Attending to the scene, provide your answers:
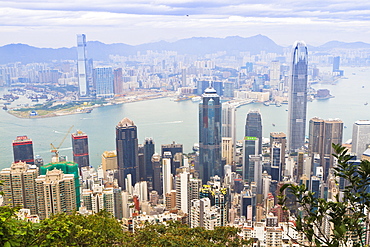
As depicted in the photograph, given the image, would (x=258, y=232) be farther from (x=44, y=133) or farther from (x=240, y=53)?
(x=240, y=53)

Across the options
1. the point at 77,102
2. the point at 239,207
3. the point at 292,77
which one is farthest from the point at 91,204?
the point at 292,77

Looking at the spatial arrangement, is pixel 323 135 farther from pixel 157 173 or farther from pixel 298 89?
pixel 157 173

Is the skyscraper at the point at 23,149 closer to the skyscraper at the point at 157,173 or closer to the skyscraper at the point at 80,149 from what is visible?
the skyscraper at the point at 80,149

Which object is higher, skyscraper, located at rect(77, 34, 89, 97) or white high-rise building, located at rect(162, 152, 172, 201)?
skyscraper, located at rect(77, 34, 89, 97)

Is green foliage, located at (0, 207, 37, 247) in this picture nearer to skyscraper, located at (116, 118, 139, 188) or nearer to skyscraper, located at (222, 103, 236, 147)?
skyscraper, located at (116, 118, 139, 188)

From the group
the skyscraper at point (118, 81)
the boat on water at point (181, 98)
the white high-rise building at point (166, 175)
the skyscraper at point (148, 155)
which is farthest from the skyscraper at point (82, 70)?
the white high-rise building at point (166, 175)

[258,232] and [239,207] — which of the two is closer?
[258,232]

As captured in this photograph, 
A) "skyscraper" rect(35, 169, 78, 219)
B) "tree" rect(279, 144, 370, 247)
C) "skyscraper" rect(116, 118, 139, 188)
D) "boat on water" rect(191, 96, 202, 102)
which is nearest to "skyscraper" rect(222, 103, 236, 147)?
"boat on water" rect(191, 96, 202, 102)
